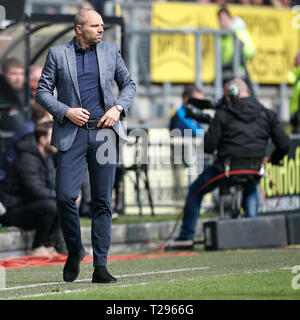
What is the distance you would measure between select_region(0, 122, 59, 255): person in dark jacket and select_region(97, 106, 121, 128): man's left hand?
12.5 ft

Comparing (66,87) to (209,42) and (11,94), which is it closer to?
(11,94)

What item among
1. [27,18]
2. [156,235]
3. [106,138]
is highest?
[27,18]

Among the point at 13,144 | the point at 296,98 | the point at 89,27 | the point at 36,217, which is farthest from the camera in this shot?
the point at 296,98

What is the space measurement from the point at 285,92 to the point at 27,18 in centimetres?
1017

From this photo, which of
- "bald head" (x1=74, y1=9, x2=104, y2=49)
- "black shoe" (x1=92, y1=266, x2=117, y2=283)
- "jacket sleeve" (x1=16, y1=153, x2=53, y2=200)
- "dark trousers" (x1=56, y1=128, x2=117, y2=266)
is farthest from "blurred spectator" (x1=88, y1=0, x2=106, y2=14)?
"black shoe" (x1=92, y1=266, x2=117, y2=283)

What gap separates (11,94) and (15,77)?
0.81 feet

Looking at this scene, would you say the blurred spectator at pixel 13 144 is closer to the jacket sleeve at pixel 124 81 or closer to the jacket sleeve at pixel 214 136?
the jacket sleeve at pixel 214 136

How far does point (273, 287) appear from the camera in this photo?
24.0ft

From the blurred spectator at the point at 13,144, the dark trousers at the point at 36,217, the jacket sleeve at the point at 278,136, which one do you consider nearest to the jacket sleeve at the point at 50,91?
the dark trousers at the point at 36,217

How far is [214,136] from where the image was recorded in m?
12.2

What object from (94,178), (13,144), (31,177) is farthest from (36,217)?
(94,178)

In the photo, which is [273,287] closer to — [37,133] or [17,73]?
[37,133]
